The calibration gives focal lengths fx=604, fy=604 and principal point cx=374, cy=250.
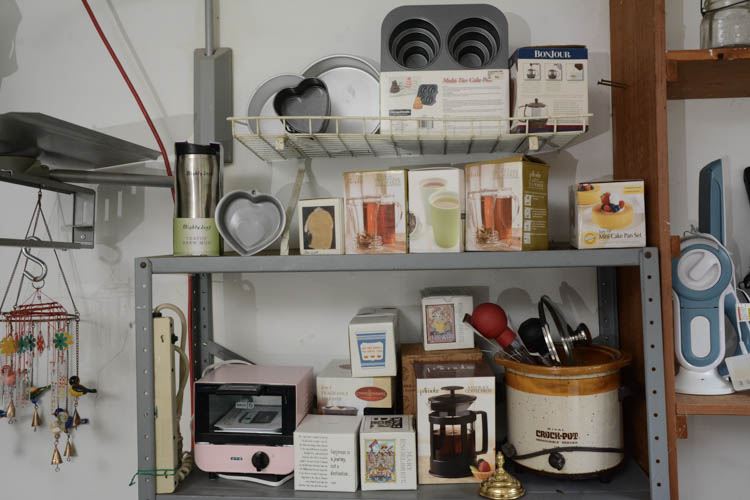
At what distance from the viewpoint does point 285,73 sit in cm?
158

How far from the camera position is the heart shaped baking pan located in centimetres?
129

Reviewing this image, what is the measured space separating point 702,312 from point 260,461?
38.5 inches

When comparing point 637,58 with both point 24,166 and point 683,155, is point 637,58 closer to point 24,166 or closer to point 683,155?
point 683,155

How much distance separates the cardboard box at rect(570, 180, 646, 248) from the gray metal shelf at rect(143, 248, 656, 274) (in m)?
0.04

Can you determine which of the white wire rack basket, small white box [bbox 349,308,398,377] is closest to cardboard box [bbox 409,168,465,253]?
the white wire rack basket

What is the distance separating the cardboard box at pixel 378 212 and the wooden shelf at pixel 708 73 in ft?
1.95

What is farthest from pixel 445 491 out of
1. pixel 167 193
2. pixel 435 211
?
pixel 167 193

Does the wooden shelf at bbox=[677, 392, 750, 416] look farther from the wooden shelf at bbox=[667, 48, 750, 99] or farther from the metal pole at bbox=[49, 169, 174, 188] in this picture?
the metal pole at bbox=[49, 169, 174, 188]

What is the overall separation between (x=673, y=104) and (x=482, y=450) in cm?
99

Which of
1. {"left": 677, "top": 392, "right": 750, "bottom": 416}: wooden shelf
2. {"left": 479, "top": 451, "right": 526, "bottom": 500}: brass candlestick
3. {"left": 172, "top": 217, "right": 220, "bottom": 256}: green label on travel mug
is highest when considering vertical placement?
{"left": 172, "top": 217, "right": 220, "bottom": 256}: green label on travel mug

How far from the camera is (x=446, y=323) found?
1.42 metres

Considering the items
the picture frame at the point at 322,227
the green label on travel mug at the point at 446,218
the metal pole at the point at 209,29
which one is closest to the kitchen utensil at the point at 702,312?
the green label on travel mug at the point at 446,218

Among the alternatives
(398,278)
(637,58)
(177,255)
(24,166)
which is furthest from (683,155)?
(24,166)

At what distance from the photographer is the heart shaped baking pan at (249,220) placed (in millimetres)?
1295
